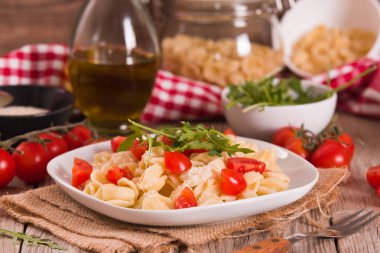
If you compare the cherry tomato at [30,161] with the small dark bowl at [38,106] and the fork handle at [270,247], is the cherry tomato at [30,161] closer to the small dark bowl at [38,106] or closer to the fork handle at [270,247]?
the small dark bowl at [38,106]

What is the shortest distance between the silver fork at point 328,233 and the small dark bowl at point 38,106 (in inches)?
40.4

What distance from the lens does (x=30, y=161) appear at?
237 cm

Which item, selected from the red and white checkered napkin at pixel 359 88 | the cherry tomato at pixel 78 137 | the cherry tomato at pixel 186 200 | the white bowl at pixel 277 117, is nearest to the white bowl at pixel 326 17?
the red and white checkered napkin at pixel 359 88

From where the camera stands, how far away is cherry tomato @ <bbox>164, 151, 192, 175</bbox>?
200 centimetres

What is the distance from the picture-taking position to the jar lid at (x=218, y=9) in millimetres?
3199

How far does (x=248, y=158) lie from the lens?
6.79 ft

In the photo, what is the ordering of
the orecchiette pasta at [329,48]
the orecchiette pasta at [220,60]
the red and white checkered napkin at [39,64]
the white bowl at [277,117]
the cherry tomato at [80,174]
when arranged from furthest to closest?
the orecchiette pasta at [329,48], the red and white checkered napkin at [39,64], the orecchiette pasta at [220,60], the white bowl at [277,117], the cherry tomato at [80,174]

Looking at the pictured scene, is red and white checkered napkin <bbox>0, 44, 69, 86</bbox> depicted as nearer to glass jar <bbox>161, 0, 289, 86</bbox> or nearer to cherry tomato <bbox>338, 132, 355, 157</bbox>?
glass jar <bbox>161, 0, 289, 86</bbox>

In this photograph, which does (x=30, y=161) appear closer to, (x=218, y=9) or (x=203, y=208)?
(x=203, y=208)

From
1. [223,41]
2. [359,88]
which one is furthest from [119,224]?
[359,88]

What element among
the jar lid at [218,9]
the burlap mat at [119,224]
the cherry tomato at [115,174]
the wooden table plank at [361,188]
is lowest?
the wooden table plank at [361,188]

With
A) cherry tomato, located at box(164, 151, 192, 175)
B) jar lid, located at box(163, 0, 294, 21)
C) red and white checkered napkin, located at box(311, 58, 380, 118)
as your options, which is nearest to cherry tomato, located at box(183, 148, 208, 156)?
cherry tomato, located at box(164, 151, 192, 175)

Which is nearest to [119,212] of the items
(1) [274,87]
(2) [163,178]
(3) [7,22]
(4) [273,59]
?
(2) [163,178]

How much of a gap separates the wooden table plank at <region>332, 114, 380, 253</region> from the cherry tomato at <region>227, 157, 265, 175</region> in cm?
27
